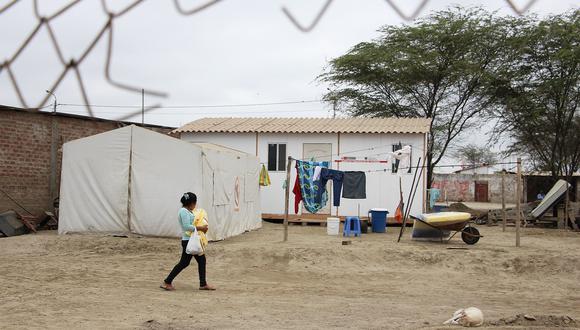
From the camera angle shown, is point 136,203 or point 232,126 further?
point 232,126

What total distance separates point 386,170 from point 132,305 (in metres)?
12.0

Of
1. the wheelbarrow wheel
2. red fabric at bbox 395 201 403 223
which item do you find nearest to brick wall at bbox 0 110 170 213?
red fabric at bbox 395 201 403 223

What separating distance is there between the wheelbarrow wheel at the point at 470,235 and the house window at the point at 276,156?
7377mm

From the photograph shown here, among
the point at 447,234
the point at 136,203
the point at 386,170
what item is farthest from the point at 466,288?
the point at 386,170

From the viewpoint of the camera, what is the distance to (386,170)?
58.9 ft

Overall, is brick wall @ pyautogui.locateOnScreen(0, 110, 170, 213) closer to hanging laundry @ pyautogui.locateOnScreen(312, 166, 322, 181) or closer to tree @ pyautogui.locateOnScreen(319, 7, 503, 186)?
hanging laundry @ pyautogui.locateOnScreen(312, 166, 322, 181)

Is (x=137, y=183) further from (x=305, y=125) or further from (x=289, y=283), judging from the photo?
(x=305, y=125)

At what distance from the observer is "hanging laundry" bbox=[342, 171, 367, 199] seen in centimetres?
1599

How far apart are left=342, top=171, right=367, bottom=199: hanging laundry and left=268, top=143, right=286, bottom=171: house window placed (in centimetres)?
355

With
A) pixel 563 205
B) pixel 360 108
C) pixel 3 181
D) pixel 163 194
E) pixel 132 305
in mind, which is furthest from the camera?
pixel 360 108

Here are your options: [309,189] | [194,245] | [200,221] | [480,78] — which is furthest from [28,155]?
[480,78]

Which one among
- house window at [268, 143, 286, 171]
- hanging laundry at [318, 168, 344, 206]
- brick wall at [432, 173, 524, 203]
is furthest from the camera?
brick wall at [432, 173, 524, 203]

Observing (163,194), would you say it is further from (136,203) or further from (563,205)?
(563,205)

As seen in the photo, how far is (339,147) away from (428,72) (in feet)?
26.1
